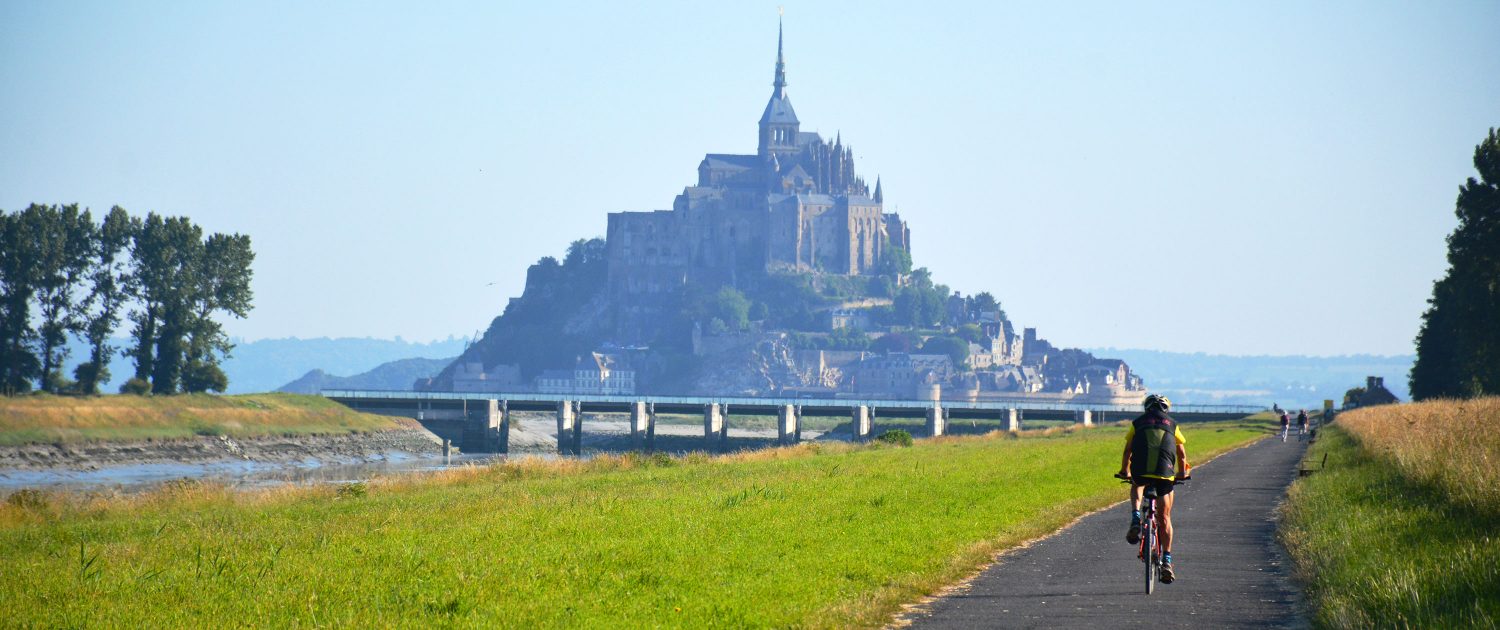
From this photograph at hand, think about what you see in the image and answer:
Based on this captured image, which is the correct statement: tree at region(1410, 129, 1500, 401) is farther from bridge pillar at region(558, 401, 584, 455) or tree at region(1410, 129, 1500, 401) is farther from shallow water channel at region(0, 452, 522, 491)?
bridge pillar at region(558, 401, 584, 455)

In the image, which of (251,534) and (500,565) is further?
(251,534)

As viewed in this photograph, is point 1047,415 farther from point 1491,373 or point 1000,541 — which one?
point 1000,541

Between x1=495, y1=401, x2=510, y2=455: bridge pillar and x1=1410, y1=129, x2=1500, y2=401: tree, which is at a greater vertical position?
x1=1410, y1=129, x2=1500, y2=401: tree

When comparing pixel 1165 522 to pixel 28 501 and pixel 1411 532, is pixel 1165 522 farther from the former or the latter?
pixel 28 501

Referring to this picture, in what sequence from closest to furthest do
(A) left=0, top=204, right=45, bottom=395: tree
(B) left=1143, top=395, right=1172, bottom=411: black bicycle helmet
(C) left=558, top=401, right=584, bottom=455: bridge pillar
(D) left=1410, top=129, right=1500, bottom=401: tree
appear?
1. (B) left=1143, top=395, right=1172, bottom=411: black bicycle helmet
2. (D) left=1410, top=129, right=1500, bottom=401: tree
3. (A) left=0, top=204, right=45, bottom=395: tree
4. (C) left=558, top=401, right=584, bottom=455: bridge pillar

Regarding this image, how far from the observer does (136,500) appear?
38.4 meters

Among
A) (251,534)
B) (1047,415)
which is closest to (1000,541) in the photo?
(251,534)

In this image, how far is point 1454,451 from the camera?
26688 mm

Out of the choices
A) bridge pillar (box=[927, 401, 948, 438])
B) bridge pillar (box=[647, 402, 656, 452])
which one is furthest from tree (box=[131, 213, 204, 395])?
bridge pillar (box=[927, 401, 948, 438])

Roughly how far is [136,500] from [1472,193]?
2172 inches

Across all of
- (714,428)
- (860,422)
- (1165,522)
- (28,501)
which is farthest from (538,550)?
(860,422)

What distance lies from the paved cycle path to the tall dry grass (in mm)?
2681

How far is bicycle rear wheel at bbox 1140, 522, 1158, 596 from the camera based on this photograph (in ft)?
59.6

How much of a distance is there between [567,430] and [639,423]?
5.96 m
